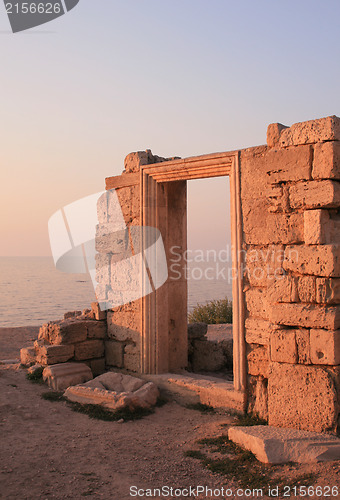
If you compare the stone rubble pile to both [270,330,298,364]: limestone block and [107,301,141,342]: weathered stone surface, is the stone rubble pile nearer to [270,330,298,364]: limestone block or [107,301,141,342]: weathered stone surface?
[107,301,141,342]: weathered stone surface

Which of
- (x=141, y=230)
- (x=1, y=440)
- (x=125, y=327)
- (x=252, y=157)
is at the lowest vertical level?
(x=1, y=440)

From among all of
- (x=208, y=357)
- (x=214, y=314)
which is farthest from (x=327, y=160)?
(x=214, y=314)

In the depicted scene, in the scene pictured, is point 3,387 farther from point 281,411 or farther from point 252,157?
point 252,157

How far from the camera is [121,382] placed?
18.6ft

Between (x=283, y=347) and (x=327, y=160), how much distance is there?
70.8 inches

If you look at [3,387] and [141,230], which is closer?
[3,387]

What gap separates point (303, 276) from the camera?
429 cm

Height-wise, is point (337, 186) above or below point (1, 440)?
above

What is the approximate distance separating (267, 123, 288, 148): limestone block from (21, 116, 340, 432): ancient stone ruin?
15mm

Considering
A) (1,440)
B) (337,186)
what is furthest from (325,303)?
(1,440)

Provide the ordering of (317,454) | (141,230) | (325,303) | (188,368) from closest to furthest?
(317,454) → (325,303) → (141,230) → (188,368)

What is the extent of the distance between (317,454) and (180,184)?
3905 millimetres

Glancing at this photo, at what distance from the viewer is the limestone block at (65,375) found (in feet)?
19.2

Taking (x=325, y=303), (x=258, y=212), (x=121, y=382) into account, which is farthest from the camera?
(x=121, y=382)
